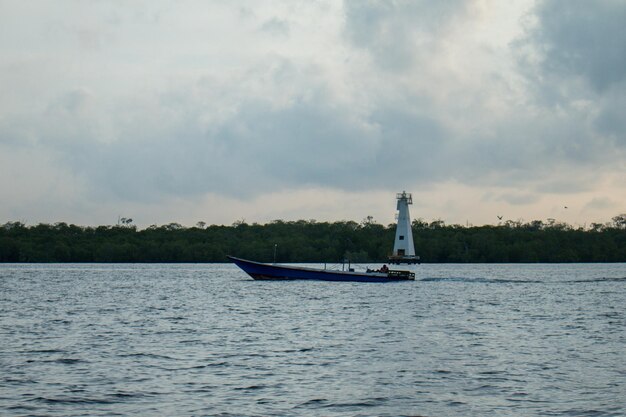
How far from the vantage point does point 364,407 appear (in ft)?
81.3

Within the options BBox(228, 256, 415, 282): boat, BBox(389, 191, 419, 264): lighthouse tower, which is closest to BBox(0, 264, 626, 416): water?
BBox(228, 256, 415, 282): boat

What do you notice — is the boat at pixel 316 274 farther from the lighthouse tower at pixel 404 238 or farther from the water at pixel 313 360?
the lighthouse tower at pixel 404 238

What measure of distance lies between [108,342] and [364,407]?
64.5ft

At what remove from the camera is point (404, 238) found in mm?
163750

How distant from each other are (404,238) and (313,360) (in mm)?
130740

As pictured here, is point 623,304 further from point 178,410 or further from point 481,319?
point 178,410

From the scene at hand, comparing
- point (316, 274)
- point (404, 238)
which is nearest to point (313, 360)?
point (316, 274)

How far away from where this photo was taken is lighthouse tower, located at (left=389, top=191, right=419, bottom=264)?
6412 inches

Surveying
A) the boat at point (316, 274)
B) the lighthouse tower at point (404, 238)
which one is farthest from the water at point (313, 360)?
the lighthouse tower at point (404, 238)

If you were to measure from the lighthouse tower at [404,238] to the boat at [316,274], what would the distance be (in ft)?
190

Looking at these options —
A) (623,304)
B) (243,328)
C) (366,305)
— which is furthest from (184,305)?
(623,304)

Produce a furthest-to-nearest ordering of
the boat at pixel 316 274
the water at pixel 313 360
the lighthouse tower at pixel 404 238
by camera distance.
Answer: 1. the lighthouse tower at pixel 404 238
2. the boat at pixel 316 274
3. the water at pixel 313 360

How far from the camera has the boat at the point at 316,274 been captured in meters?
99.4

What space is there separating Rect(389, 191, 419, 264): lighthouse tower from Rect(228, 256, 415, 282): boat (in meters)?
58.0
